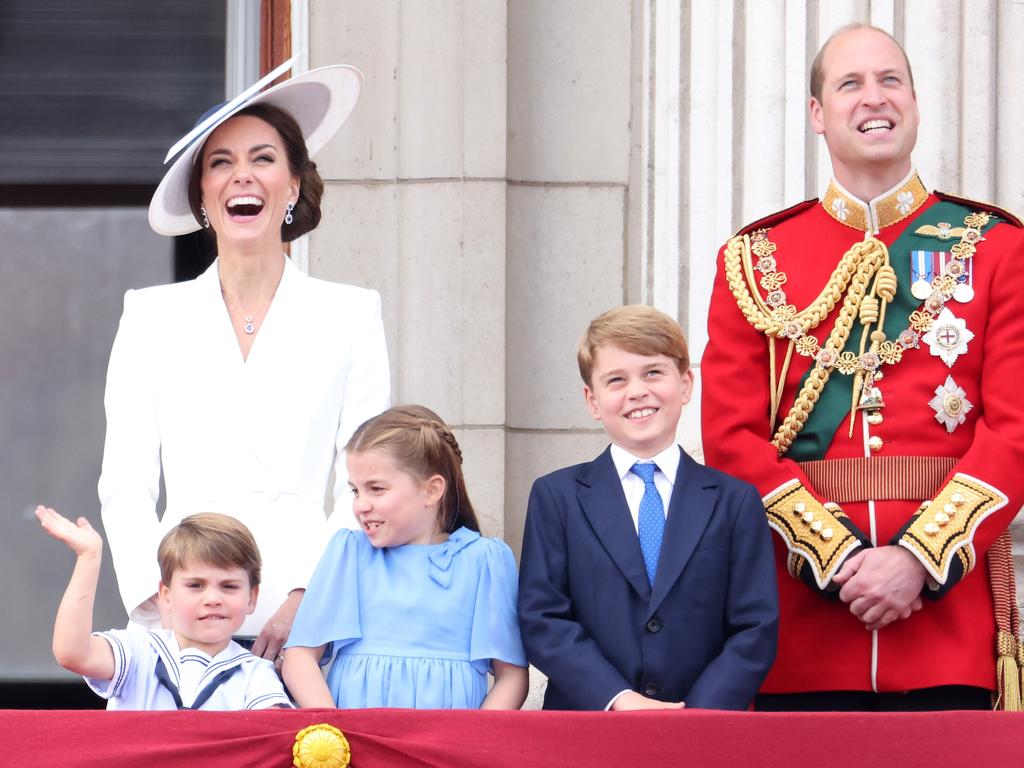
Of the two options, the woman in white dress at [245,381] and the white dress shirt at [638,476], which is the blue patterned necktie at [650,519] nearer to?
the white dress shirt at [638,476]

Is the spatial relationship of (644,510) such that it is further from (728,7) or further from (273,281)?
(728,7)

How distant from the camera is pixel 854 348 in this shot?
353 cm

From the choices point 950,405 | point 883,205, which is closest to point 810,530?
point 950,405

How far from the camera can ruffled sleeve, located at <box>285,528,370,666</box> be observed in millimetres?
3279

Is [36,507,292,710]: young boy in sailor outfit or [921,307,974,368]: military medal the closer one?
[36,507,292,710]: young boy in sailor outfit

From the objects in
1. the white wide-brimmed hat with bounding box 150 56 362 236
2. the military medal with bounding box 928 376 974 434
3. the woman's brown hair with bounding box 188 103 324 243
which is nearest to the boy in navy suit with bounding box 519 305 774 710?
the military medal with bounding box 928 376 974 434

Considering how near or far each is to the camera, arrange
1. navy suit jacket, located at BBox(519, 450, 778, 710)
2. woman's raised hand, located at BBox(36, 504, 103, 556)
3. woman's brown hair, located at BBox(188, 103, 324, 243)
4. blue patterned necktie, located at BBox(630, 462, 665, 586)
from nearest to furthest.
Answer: woman's raised hand, located at BBox(36, 504, 103, 556) → navy suit jacket, located at BBox(519, 450, 778, 710) → blue patterned necktie, located at BBox(630, 462, 665, 586) → woman's brown hair, located at BBox(188, 103, 324, 243)

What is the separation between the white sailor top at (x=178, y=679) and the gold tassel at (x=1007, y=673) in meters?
1.29

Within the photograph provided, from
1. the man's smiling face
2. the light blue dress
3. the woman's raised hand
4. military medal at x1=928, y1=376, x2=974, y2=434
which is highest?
the man's smiling face

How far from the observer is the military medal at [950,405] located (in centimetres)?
344

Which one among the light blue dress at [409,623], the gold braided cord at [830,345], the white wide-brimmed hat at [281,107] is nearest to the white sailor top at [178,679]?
the light blue dress at [409,623]

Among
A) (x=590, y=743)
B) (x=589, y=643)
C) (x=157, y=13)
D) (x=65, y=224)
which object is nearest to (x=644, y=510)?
(x=589, y=643)

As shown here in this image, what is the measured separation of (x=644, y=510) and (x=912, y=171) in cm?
90

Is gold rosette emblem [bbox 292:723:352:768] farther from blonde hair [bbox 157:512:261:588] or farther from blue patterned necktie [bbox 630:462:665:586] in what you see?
blue patterned necktie [bbox 630:462:665:586]
